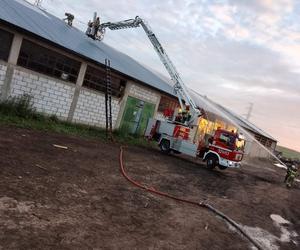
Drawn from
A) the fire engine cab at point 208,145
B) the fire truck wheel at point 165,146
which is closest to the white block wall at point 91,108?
the fire engine cab at point 208,145

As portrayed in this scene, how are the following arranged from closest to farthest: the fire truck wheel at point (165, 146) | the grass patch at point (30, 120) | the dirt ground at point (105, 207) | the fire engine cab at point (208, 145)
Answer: the dirt ground at point (105, 207)
the grass patch at point (30, 120)
the fire engine cab at point (208, 145)
the fire truck wheel at point (165, 146)

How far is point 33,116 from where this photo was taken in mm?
17719

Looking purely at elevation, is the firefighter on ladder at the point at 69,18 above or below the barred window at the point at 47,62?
above

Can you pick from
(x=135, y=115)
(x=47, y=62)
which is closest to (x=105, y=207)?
(x=47, y=62)

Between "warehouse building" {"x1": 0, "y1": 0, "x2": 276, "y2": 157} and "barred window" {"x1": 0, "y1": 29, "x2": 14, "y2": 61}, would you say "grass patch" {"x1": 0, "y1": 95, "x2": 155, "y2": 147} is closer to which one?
"warehouse building" {"x1": 0, "y1": 0, "x2": 276, "y2": 157}

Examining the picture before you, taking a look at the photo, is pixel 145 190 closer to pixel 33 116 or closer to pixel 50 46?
pixel 33 116

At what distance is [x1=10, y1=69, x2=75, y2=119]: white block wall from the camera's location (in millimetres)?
17078

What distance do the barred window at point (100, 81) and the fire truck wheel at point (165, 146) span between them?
4.61 metres

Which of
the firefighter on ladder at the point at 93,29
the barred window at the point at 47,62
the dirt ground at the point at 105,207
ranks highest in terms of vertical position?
the firefighter on ladder at the point at 93,29

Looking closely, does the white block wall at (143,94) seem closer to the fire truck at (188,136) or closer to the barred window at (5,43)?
the fire truck at (188,136)

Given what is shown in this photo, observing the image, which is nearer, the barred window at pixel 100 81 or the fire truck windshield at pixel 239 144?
the fire truck windshield at pixel 239 144

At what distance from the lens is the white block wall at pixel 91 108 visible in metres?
20.5

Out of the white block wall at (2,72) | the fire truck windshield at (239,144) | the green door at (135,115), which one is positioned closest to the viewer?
the white block wall at (2,72)

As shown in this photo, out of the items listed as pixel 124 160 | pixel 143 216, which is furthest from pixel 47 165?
pixel 124 160
